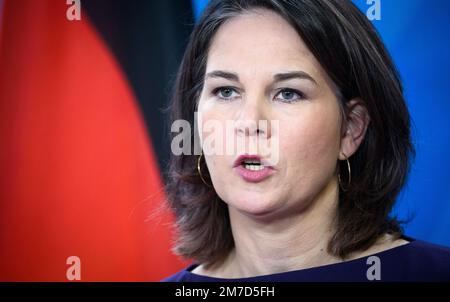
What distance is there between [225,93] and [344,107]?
0.34 metres

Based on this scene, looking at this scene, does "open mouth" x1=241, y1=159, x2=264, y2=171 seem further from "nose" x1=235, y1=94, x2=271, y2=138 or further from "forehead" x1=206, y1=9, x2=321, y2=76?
"forehead" x1=206, y1=9, x2=321, y2=76

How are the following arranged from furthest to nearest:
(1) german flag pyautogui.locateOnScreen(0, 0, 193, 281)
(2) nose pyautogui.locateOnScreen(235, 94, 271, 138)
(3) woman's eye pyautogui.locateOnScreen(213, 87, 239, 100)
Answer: (1) german flag pyautogui.locateOnScreen(0, 0, 193, 281), (3) woman's eye pyautogui.locateOnScreen(213, 87, 239, 100), (2) nose pyautogui.locateOnScreen(235, 94, 271, 138)

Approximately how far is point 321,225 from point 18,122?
1.19 meters

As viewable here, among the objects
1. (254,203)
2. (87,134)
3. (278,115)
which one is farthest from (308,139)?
(87,134)

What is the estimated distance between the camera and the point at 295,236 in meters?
1.69

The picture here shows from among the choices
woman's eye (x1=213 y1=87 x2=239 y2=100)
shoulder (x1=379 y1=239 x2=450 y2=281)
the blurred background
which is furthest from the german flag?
shoulder (x1=379 y1=239 x2=450 y2=281)

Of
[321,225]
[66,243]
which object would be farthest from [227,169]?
[66,243]

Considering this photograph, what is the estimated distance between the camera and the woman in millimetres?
1569

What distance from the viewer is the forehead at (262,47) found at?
5.16ft

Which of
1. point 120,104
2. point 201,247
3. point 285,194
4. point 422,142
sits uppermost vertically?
point 120,104
